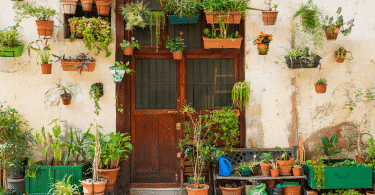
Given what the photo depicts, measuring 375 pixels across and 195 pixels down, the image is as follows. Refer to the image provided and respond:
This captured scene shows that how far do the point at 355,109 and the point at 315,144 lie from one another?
901 mm

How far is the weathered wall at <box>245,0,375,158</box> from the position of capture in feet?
21.1

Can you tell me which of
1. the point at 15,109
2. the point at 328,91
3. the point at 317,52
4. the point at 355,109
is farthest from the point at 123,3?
the point at 355,109

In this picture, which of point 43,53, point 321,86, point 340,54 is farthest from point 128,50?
point 340,54

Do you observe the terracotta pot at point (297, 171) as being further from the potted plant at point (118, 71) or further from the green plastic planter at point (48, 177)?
the green plastic planter at point (48, 177)

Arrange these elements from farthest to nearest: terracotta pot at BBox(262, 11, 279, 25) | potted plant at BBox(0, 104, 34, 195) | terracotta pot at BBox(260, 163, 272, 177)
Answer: terracotta pot at BBox(262, 11, 279, 25) → terracotta pot at BBox(260, 163, 272, 177) → potted plant at BBox(0, 104, 34, 195)

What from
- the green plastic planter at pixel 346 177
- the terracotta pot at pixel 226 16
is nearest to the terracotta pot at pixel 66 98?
the terracotta pot at pixel 226 16

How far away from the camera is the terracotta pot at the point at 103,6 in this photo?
6152 millimetres

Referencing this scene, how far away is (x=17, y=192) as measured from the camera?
6.02 metres

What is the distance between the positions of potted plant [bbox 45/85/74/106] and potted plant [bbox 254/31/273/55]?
3166 millimetres

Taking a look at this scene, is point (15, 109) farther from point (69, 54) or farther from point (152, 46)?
point (152, 46)

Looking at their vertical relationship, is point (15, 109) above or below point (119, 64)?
below

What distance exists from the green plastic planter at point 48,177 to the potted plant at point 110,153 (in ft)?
1.08

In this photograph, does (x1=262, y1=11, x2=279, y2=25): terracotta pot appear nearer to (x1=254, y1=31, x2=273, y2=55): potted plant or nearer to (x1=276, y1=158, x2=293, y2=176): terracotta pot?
(x1=254, y1=31, x2=273, y2=55): potted plant

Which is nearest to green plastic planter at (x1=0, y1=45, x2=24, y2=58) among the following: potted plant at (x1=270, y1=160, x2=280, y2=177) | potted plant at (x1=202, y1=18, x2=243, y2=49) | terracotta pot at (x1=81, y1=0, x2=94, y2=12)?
terracotta pot at (x1=81, y1=0, x2=94, y2=12)
